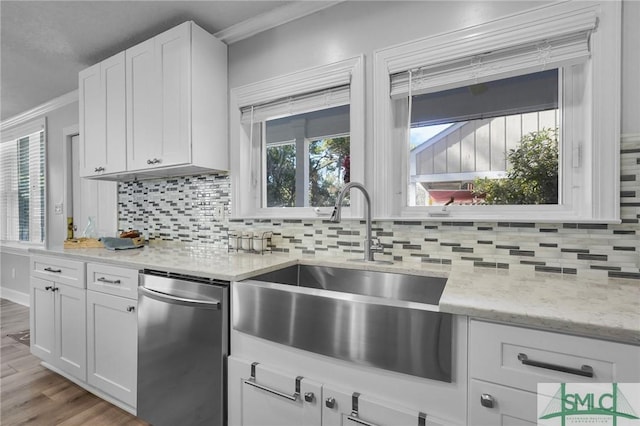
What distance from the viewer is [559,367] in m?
0.76

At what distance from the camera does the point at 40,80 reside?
2.96 metres

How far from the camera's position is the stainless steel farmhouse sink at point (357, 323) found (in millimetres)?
910

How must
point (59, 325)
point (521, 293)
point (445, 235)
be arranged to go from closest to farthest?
1. point (521, 293)
2. point (445, 235)
3. point (59, 325)

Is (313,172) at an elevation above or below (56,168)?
below

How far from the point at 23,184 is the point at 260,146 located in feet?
13.2

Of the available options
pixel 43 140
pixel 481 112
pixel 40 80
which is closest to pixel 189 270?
pixel 481 112

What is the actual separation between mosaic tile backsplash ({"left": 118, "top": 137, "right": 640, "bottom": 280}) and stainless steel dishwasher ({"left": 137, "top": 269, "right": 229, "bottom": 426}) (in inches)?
28.9

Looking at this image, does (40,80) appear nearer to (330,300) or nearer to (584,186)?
(330,300)

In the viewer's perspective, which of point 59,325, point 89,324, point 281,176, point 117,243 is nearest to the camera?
point 89,324

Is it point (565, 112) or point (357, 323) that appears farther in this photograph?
point (565, 112)

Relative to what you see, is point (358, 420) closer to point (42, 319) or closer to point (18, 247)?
point (42, 319)

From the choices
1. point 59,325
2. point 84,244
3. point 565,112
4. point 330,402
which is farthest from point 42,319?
point 565,112

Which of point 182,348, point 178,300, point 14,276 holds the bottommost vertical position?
point 14,276

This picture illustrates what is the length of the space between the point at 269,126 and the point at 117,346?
1666mm
